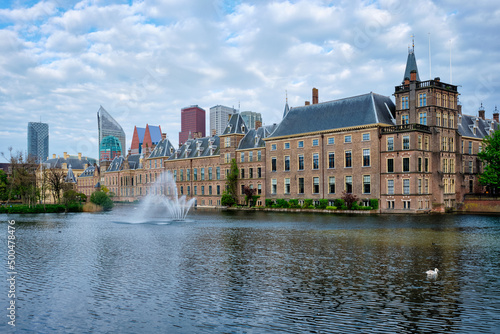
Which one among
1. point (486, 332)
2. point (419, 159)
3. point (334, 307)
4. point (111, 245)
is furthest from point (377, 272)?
point (419, 159)

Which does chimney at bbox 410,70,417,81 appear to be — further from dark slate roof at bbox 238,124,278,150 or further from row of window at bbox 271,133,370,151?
dark slate roof at bbox 238,124,278,150

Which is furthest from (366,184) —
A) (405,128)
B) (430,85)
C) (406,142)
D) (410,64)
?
(410,64)

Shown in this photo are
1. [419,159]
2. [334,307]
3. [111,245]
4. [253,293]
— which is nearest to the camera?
[334,307]

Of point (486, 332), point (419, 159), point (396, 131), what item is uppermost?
point (396, 131)

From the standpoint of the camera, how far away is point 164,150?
381 feet

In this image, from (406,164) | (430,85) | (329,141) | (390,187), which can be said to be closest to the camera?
(406,164)

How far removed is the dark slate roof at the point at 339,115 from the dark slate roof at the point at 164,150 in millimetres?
42250

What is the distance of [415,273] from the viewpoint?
1934cm

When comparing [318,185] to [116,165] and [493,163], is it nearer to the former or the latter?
[493,163]

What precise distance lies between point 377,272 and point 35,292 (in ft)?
46.7

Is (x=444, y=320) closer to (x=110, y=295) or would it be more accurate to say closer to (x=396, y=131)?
(x=110, y=295)

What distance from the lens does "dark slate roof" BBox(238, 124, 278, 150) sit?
86.5 m

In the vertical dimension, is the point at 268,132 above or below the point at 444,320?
above

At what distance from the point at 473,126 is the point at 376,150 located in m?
23.5
